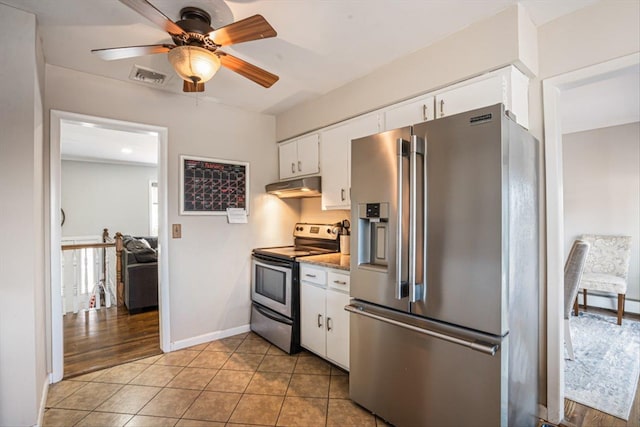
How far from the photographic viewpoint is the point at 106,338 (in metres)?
3.28

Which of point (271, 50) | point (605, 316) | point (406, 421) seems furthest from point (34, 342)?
point (605, 316)

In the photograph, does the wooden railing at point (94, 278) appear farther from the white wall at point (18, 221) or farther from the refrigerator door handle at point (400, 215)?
the refrigerator door handle at point (400, 215)

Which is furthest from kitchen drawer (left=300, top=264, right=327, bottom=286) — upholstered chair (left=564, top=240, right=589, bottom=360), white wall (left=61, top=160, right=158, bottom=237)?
white wall (left=61, top=160, right=158, bottom=237)

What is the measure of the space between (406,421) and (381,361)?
1.07 ft

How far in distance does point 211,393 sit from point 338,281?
1.22m

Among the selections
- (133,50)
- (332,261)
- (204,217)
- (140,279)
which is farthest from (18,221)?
(140,279)

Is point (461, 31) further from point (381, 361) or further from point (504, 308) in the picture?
point (381, 361)

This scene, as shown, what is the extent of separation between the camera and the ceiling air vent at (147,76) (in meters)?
2.50

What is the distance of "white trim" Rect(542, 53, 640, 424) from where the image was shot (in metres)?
1.90

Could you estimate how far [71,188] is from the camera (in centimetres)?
648

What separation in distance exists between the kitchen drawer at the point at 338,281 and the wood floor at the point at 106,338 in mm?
1805

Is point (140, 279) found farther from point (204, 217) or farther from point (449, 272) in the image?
point (449, 272)

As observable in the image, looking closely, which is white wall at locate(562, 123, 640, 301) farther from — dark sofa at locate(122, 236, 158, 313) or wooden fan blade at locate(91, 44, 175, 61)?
dark sofa at locate(122, 236, 158, 313)

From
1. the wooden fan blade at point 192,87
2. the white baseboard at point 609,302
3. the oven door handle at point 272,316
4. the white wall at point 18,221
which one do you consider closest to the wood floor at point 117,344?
the white baseboard at point 609,302
